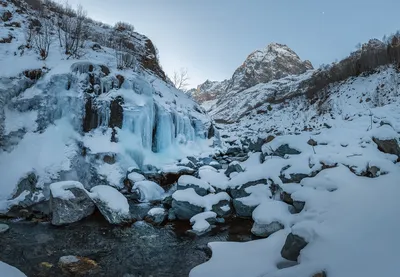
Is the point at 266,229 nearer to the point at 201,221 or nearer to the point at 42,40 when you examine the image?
the point at 201,221

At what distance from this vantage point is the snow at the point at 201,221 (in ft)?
18.0

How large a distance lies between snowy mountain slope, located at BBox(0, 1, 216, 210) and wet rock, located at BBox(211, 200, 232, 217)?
3374 mm

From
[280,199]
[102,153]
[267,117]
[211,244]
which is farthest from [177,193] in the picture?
[267,117]

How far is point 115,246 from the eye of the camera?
4.78 metres

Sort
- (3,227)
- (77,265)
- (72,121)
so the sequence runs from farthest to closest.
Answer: (72,121) → (3,227) → (77,265)

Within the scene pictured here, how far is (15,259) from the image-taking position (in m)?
4.02

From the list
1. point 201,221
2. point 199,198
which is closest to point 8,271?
point 201,221

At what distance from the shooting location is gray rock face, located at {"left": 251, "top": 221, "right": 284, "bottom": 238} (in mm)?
4709

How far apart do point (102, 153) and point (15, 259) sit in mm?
4277

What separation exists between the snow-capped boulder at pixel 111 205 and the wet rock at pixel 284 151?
447 cm

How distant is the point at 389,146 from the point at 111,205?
6.42m

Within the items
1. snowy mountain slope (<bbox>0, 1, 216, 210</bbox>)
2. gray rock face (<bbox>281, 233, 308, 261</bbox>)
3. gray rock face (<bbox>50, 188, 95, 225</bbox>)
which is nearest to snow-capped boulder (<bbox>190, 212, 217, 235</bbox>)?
gray rock face (<bbox>281, 233, 308, 261</bbox>)

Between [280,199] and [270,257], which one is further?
[280,199]

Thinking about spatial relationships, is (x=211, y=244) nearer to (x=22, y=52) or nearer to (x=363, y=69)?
(x=22, y=52)
